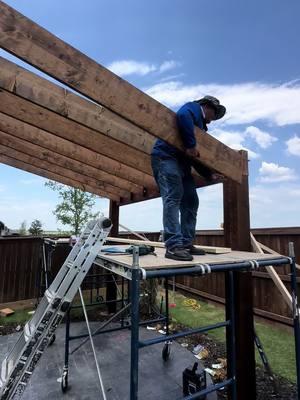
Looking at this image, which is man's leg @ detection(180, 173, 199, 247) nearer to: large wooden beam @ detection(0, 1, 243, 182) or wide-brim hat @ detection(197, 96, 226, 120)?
wide-brim hat @ detection(197, 96, 226, 120)

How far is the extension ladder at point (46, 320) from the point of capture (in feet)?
5.95

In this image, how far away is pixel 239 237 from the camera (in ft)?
8.54

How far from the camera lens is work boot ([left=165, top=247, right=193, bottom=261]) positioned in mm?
1957

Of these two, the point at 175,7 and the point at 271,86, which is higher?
the point at 175,7

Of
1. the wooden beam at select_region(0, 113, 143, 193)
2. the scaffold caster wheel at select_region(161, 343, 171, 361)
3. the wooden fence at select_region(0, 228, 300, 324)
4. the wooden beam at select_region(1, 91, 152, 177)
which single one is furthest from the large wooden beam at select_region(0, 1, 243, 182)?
the wooden fence at select_region(0, 228, 300, 324)

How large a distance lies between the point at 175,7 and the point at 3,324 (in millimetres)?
6674

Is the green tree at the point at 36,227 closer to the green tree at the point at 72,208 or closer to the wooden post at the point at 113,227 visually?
the green tree at the point at 72,208

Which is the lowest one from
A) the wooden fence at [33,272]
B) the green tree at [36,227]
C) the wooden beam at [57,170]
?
the wooden fence at [33,272]

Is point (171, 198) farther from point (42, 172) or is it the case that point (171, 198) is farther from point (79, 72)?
point (42, 172)

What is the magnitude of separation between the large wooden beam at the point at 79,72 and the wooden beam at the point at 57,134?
1364mm

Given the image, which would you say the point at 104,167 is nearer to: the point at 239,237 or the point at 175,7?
the point at 239,237

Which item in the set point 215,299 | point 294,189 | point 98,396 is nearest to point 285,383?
point 98,396

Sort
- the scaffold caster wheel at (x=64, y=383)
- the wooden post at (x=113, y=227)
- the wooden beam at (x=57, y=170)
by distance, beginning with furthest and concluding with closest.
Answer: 1. the wooden post at (x=113, y=227)
2. the wooden beam at (x=57, y=170)
3. the scaffold caster wheel at (x=64, y=383)

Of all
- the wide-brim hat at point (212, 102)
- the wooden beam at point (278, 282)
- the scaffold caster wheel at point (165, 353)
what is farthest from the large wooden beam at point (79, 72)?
the scaffold caster wheel at point (165, 353)
